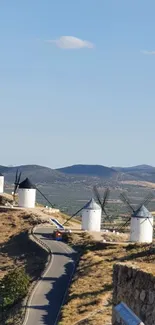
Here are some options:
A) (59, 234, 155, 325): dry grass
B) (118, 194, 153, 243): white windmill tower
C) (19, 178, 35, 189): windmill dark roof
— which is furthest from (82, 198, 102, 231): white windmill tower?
(19, 178, 35, 189): windmill dark roof

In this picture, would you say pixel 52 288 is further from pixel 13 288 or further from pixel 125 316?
pixel 125 316

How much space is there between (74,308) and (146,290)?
16462 millimetres

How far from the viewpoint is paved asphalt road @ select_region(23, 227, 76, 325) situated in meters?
27.0

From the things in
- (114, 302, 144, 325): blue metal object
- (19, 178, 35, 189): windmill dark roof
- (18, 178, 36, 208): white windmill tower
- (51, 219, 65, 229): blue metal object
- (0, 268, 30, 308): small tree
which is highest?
(19, 178, 35, 189): windmill dark roof

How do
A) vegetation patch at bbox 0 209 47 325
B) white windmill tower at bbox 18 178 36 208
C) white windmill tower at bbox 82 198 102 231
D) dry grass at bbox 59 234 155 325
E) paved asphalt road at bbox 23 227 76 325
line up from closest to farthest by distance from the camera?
1. dry grass at bbox 59 234 155 325
2. paved asphalt road at bbox 23 227 76 325
3. vegetation patch at bbox 0 209 47 325
4. white windmill tower at bbox 82 198 102 231
5. white windmill tower at bbox 18 178 36 208

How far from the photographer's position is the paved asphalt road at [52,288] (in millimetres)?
27031

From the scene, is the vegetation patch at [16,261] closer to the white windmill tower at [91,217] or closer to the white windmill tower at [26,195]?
the white windmill tower at [26,195]

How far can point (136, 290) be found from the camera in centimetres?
1100

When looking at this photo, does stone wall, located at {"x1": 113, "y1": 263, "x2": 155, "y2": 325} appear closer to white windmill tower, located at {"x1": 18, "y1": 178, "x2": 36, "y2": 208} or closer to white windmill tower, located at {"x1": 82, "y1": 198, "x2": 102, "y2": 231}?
white windmill tower, located at {"x1": 82, "y1": 198, "x2": 102, "y2": 231}

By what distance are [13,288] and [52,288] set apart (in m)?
2.19

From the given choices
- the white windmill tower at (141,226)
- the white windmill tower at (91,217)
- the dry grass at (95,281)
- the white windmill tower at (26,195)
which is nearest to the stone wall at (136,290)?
the dry grass at (95,281)

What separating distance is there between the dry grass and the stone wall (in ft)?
0.92

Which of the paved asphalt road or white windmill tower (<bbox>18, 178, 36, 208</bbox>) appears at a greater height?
white windmill tower (<bbox>18, 178, 36, 208</bbox>)

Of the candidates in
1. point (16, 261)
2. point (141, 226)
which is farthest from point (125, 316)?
point (141, 226)
